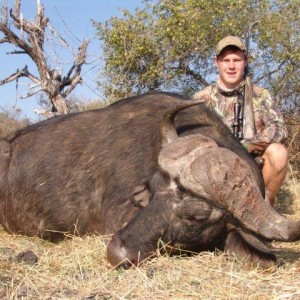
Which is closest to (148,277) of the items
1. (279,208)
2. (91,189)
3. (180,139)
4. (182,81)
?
(180,139)

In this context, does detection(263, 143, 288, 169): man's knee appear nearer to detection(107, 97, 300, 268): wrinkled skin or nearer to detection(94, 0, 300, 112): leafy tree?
detection(107, 97, 300, 268): wrinkled skin

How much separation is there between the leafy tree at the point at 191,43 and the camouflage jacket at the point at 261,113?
404 cm

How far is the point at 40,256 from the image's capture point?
4355 millimetres

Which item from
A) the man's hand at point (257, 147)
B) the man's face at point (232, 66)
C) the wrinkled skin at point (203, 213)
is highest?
the man's face at point (232, 66)

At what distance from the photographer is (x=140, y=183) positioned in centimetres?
445

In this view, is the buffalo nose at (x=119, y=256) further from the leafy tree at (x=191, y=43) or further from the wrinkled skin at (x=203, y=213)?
the leafy tree at (x=191, y=43)

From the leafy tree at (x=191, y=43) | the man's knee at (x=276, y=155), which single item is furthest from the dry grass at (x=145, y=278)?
the leafy tree at (x=191, y=43)

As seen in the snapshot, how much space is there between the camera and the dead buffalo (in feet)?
12.3

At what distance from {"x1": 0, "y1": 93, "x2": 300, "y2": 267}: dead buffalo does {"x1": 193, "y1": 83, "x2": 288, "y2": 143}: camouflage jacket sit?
1161mm

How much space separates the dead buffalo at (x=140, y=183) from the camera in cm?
375

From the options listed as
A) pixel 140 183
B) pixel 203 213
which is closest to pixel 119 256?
pixel 203 213

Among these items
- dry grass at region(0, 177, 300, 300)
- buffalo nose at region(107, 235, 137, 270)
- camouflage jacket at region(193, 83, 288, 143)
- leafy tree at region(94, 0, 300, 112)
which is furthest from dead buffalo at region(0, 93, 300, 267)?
leafy tree at region(94, 0, 300, 112)

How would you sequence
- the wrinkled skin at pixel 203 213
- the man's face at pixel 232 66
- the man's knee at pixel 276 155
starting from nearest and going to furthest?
the wrinkled skin at pixel 203 213
the man's knee at pixel 276 155
the man's face at pixel 232 66

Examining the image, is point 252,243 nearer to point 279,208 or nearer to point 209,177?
point 209,177
